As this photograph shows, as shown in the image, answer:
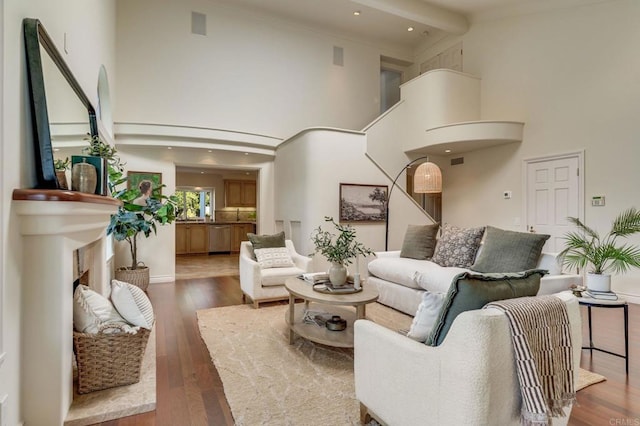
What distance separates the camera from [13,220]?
155 cm

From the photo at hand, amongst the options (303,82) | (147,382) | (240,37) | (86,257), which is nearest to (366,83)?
(303,82)

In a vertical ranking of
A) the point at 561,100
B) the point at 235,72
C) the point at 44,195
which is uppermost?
the point at 235,72

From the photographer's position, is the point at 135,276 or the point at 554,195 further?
the point at 554,195

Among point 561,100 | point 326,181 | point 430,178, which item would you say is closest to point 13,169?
point 326,181

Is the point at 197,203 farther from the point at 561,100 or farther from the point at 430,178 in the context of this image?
the point at 561,100

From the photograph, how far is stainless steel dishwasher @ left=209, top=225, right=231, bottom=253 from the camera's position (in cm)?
952

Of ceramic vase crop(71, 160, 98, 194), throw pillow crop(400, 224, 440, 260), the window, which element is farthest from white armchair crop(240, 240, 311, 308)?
the window

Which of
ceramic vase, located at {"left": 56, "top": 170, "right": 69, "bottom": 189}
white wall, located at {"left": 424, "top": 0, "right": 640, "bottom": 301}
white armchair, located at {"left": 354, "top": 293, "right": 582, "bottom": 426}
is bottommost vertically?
white armchair, located at {"left": 354, "top": 293, "right": 582, "bottom": 426}

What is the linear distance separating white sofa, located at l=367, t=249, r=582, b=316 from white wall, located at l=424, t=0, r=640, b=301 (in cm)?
257

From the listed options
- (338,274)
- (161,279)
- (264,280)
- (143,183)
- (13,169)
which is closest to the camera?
(13,169)

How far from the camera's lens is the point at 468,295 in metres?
1.46

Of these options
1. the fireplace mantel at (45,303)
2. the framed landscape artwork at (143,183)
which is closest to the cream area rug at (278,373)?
the fireplace mantel at (45,303)

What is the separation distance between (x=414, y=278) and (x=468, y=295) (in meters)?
2.33

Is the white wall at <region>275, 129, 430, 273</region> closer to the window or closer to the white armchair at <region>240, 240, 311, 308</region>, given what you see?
the white armchair at <region>240, 240, 311, 308</region>
